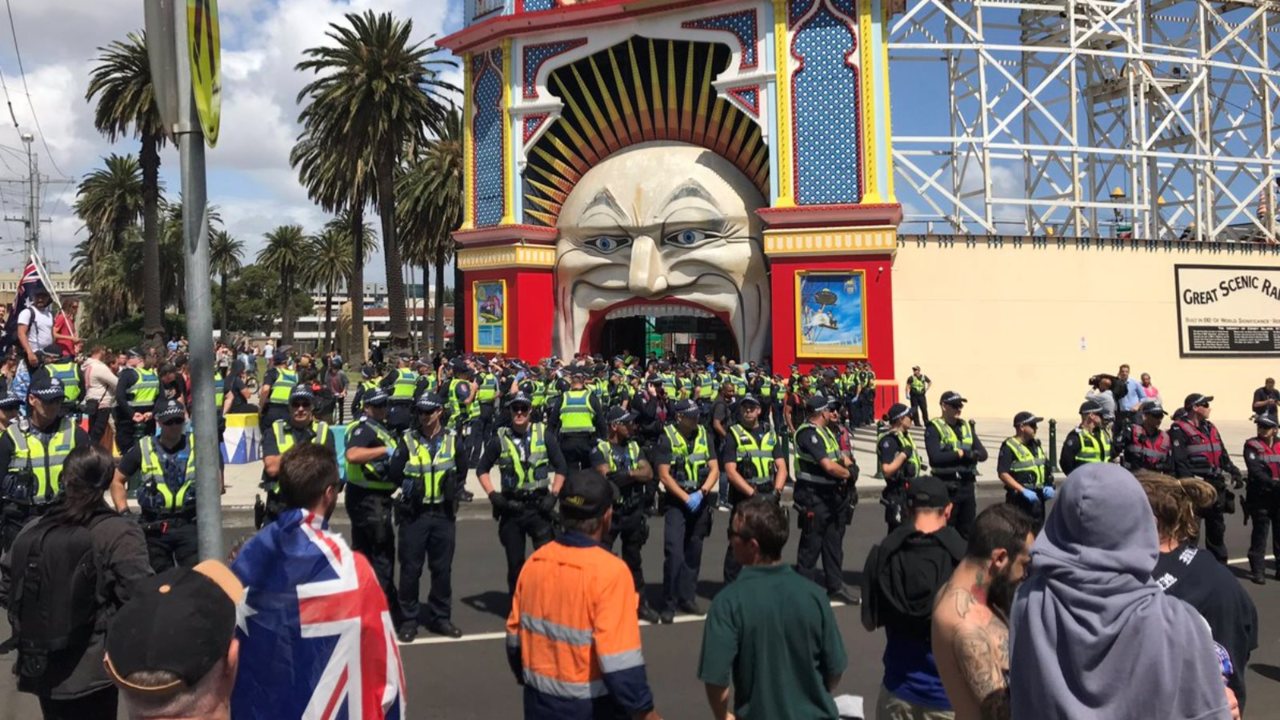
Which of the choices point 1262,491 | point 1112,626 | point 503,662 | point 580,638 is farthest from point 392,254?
point 1112,626

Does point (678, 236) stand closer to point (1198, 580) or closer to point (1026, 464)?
point (1026, 464)

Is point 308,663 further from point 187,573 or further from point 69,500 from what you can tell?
point 69,500

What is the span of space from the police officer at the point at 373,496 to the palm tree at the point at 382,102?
22093 mm

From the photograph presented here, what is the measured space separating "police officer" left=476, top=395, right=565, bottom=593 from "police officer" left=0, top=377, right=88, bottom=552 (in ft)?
9.80

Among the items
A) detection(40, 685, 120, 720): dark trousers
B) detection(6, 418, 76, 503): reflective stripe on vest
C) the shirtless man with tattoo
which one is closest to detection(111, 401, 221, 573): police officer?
detection(6, 418, 76, 503): reflective stripe on vest

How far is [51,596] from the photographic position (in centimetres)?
384

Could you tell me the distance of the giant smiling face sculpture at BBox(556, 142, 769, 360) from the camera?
22766mm

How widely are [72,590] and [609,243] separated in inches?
801

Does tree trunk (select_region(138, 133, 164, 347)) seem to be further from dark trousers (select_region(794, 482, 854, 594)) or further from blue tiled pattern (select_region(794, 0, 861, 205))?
dark trousers (select_region(794, 482, 854, 594))

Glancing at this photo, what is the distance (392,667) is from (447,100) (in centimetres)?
2908

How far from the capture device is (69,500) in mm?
3979

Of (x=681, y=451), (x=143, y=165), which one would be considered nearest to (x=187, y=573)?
(x=681, y=451)

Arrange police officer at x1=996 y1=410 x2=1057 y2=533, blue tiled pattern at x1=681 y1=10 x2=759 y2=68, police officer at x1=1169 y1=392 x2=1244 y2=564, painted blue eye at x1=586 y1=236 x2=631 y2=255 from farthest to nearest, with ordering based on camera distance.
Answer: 1. painted blue eye at x1=586 y1=236 x2=631 y2=255
2. blue tiled pattern at x1=681 y1=10 x2=759 y2=68
3. police officer at x1=1169 y1=392 x2=1244 y2=564
4. police officer at x1=996 y1=410 x2=1057 y2=533

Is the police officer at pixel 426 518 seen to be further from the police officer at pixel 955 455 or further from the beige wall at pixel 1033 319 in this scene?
the beige wall at pixel 1033 319
